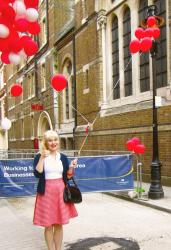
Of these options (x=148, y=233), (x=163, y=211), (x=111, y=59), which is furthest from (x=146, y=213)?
(x=111, y=59)

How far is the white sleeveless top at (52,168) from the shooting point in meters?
5.66

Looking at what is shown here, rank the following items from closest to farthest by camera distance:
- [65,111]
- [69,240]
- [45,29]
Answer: [69,240] → [65,111] → [45,29]

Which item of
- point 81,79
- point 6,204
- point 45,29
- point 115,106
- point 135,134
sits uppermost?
point 45,29

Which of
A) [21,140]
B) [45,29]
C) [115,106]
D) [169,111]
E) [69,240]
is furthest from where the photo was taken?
[21,140]

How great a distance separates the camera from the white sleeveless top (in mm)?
5656

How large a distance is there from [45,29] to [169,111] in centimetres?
1704

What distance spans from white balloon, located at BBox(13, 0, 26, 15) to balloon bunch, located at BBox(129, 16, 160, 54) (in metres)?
3.92

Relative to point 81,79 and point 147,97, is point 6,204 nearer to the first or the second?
point 147,97

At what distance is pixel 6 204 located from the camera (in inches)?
452

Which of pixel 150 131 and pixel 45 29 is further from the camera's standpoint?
pixel 45 29

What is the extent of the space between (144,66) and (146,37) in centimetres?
606

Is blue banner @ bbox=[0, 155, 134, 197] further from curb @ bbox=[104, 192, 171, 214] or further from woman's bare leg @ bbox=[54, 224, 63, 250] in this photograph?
woman's bare leg @ bbox=[54, 224, 63, 250]

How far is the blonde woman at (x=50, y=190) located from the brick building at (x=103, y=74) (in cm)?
544

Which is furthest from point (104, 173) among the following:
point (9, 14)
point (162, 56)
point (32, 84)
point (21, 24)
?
point (32, 84)
